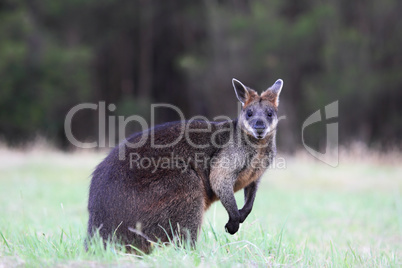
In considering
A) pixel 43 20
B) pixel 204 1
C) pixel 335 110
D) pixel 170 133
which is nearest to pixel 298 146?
pixel 335 110

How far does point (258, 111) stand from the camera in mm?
5449

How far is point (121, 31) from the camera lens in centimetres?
2861

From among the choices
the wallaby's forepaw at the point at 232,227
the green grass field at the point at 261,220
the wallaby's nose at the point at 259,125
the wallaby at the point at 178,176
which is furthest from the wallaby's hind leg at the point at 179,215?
the wallaby's nose at the point at 259,125

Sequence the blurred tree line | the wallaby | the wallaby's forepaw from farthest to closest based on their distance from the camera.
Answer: the blurred tree line
the wallaby's forepaw
the wallaby

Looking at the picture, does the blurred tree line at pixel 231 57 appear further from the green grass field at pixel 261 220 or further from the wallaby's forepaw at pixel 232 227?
the wallaby's forepaw at pixel 232 227

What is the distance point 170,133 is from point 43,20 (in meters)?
23.5

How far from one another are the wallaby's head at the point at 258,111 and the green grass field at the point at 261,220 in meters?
0.95

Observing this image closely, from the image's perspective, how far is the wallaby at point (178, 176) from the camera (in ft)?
14.6

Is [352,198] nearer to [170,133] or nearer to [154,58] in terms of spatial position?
[170,133]

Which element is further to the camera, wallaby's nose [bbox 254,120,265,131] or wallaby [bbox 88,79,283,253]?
wallaby's nose [bbox 254,120,265,131]

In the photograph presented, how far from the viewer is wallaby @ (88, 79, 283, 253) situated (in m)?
4.45

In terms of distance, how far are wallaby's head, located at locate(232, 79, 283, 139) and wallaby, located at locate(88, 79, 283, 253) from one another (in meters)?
0.01

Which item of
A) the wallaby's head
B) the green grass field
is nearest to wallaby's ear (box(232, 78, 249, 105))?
the wallaby's head

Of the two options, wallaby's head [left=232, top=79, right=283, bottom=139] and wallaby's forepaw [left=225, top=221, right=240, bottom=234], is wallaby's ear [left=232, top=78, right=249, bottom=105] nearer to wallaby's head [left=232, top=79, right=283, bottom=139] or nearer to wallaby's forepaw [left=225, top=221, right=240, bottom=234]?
wallaby's head [left=232, top=79, right=283, bottom=139]
